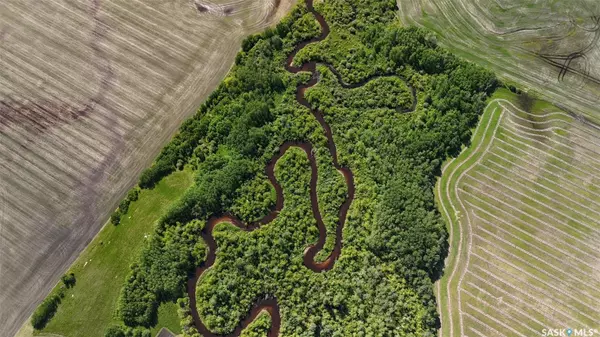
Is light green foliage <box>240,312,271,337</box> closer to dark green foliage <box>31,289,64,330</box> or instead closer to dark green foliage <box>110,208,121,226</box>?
dark green foliage <box>110,208,121,226</box>

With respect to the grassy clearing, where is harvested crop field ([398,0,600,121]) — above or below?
above

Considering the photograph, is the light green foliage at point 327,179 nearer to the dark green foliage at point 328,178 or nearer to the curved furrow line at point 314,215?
the dark green foliage at point 328,178

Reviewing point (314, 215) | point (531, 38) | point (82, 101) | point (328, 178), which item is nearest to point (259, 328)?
point (314, 215)

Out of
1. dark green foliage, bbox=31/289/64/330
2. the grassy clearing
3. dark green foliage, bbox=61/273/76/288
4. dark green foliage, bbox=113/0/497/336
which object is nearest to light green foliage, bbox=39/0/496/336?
dark green foliage, bbox=113/0/497/336

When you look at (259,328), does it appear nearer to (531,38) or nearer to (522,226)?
(522,226)

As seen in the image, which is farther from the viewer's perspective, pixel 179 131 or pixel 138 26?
pixel 138 26

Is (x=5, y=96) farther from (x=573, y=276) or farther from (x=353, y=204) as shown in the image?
(x=573, y=276)

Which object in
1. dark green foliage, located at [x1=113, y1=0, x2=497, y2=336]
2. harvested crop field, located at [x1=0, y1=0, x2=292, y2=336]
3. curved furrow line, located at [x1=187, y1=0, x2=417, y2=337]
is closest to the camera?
dark green foliage, located at [x1=113, y1=0, x2=497, y2=336]

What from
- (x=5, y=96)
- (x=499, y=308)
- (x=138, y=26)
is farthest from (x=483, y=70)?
(x=5, y=96)
